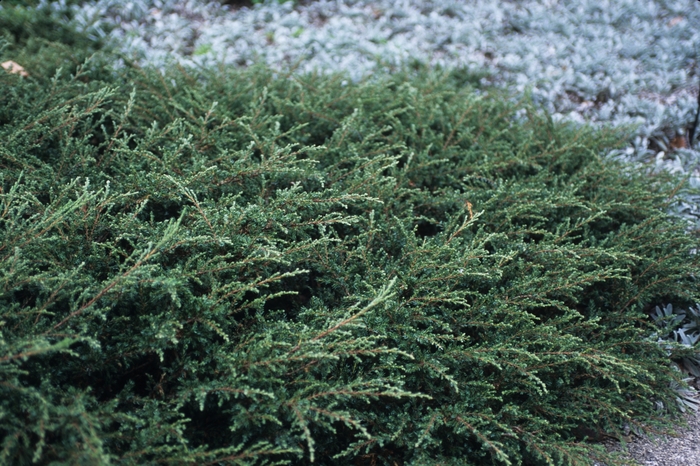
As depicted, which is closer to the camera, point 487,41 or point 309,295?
point 309,295

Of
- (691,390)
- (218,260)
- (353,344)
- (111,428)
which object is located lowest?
(691,390)

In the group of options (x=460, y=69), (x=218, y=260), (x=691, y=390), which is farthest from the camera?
(x=460, y=69)

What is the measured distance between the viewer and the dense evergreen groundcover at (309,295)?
1.62 meters

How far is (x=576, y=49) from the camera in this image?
4340 millimetres

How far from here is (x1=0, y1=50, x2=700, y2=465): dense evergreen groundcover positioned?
63.9 inches

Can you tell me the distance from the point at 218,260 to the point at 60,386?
63 centimetres

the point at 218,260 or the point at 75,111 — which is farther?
the point at 75,111

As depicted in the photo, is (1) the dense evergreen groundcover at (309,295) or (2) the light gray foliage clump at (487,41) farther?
(2) the light gray foliage clump at (487,41)

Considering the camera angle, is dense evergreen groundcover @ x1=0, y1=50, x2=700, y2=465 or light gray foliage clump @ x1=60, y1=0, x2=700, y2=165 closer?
dense evergreen groundcover @ x1=0, y1=50, x2=700, y2=465

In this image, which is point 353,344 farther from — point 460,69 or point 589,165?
point 460,69

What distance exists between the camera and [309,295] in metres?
2.27

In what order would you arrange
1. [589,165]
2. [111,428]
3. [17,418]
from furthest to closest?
1. [589,165]
2. [111,428]
3. [17,418]

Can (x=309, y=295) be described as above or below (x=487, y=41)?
below

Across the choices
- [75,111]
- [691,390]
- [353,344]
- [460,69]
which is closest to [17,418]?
[353,344]
